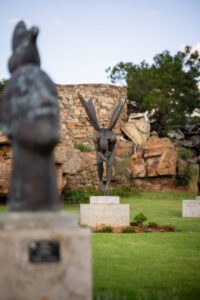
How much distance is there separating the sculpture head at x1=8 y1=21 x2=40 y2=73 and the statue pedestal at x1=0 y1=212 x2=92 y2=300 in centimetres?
120

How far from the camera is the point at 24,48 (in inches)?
154

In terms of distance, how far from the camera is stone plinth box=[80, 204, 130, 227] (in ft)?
37.1

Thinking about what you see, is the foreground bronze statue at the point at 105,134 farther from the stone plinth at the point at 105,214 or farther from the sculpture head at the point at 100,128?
the stone plinth at the point at 105,214

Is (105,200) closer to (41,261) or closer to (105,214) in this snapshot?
(105,214)

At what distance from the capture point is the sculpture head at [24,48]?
3.90 m

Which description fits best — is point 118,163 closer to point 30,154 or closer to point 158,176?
point 158,176

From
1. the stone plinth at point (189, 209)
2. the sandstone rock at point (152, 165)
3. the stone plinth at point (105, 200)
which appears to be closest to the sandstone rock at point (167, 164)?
the sandstone rock at point (152, 165)

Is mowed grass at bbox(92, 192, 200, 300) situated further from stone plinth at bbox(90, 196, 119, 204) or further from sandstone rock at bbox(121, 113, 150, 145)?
sandstone rock at bbox(121, 113, 150, 145)

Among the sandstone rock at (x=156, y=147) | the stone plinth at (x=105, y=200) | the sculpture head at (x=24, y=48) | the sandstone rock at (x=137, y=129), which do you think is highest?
the sandstone rock at (x=137, y=129)

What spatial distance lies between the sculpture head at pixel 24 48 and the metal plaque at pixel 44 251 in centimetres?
137

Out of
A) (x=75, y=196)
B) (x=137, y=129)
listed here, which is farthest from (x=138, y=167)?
(x=75, y=196)

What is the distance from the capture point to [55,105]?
11.9ft

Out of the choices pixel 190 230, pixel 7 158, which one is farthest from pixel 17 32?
pixel 7 158

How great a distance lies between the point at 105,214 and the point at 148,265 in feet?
16.7
